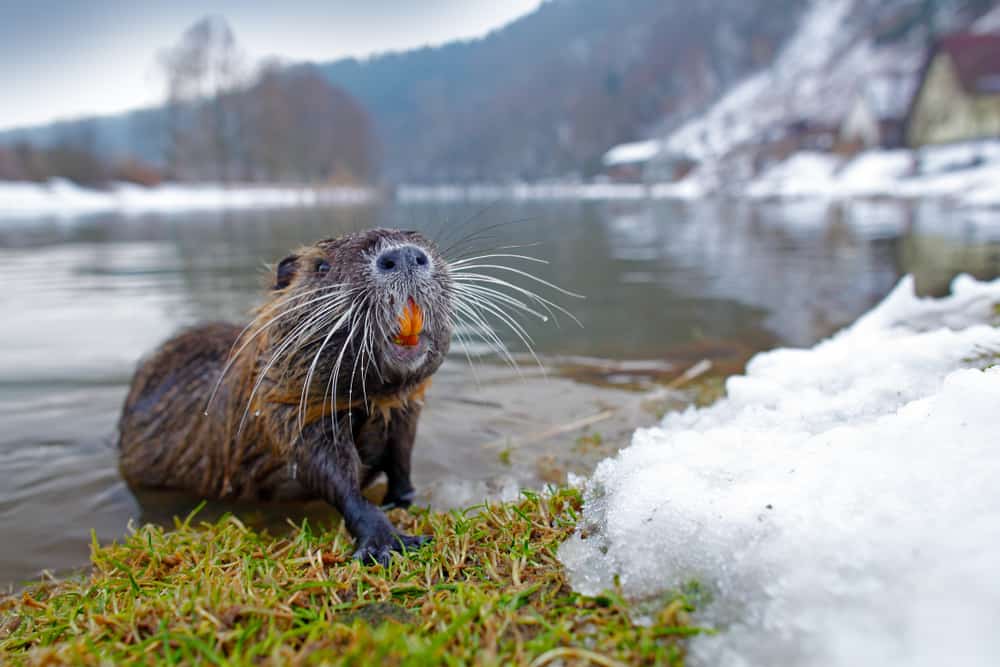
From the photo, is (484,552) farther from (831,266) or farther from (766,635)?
(831,266)

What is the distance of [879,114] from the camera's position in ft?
154

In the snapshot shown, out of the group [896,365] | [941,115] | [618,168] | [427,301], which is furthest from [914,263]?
[618,168]

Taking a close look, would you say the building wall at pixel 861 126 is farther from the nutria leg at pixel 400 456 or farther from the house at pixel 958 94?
the nutria leg at pixel 400 456

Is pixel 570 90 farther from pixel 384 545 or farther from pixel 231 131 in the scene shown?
pixel 384 545

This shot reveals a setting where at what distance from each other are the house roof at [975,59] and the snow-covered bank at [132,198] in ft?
138

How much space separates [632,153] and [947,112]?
51063 millimetres

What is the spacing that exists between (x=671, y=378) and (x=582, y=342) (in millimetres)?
1379

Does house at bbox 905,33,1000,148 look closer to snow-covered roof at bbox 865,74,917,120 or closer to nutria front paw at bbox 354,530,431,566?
snow-covered roof at bbox 865,74,917,120

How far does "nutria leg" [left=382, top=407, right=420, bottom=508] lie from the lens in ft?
9.50

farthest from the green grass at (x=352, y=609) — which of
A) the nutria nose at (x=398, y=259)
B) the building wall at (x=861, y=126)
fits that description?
the building wall at (x=861, y=126)

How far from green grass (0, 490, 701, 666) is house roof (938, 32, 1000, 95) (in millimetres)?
47771

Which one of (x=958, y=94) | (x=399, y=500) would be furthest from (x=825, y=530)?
(x=958, y=94)

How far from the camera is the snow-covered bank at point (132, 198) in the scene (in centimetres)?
3694

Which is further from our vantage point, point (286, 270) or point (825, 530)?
point (286, 270)
